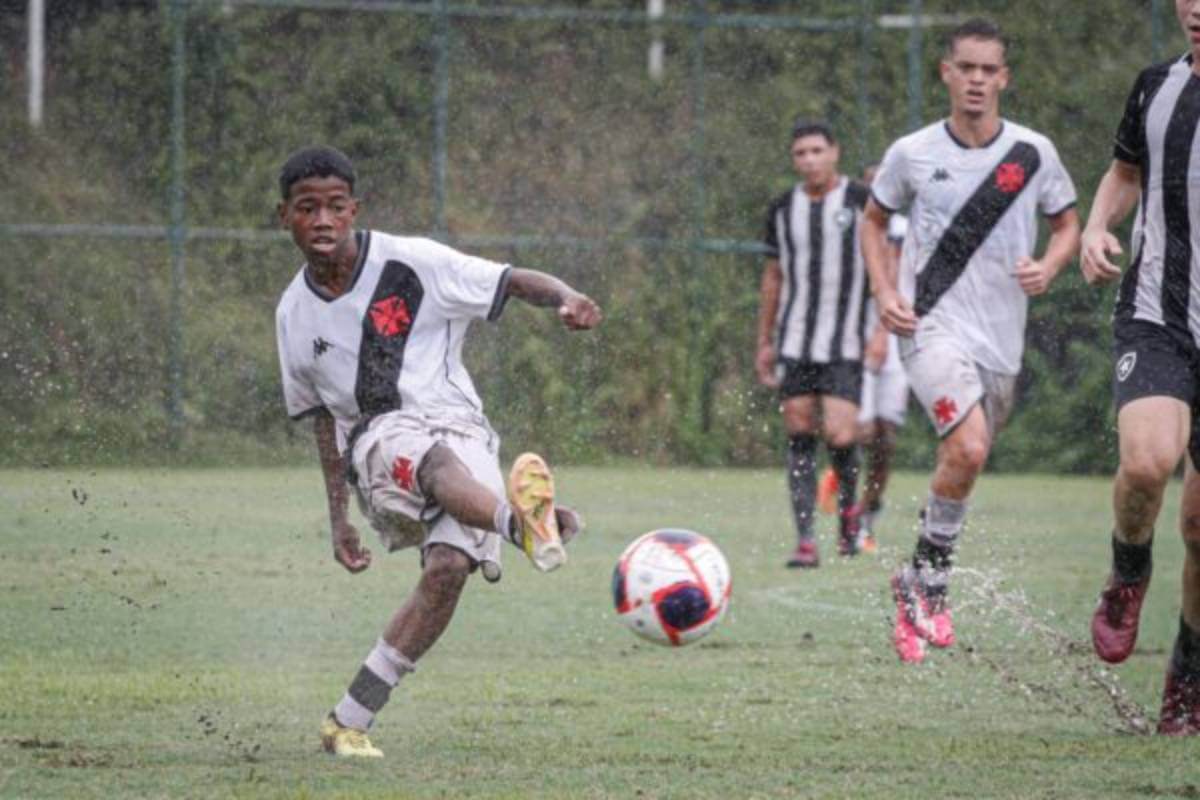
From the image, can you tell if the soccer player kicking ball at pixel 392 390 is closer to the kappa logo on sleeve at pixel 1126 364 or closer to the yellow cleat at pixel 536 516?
the yellow cleat at pixel 536 516

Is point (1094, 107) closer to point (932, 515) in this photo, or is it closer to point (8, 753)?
point (932, 515)

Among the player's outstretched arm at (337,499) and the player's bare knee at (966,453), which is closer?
the player's outstretched arm at (337,499)

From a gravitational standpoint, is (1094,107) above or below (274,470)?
above

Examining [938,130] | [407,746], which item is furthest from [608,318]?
[407,746]

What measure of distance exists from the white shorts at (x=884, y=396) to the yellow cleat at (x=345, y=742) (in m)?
7.13

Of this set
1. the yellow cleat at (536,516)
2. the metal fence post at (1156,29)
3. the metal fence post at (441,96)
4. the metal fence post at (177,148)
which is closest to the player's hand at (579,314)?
the yellow cleat at (536,516)

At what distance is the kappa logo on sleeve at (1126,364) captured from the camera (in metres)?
6.18

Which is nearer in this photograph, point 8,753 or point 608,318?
point 8,753

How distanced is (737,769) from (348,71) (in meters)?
11.7

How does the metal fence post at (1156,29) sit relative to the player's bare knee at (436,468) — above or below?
above

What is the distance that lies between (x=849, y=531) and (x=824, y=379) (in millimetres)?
801

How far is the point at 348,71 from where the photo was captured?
16734 millimetres

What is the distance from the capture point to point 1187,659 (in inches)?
249

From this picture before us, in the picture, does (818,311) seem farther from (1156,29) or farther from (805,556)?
(1156,29)
